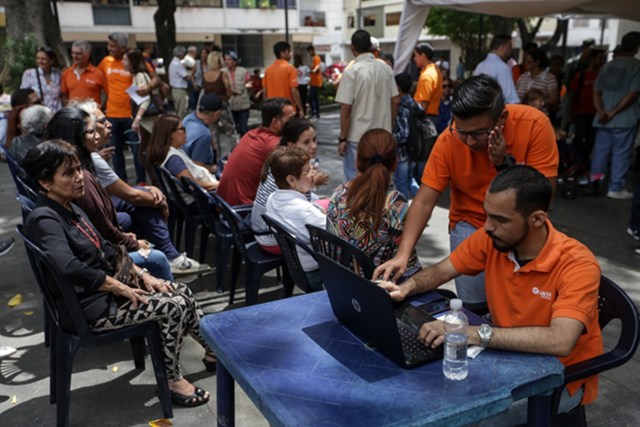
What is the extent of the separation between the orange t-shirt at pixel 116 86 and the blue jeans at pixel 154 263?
15.1 feet

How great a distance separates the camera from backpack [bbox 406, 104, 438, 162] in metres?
6.18

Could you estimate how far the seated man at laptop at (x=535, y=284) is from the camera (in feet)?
5.99

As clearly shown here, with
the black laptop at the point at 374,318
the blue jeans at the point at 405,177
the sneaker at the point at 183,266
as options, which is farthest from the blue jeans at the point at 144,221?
the blue jeans at the point at 405,177

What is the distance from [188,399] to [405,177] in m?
3.94

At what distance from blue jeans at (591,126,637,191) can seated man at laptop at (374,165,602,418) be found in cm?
561

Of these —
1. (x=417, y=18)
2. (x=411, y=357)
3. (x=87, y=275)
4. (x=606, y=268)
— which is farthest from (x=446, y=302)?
(x=417, y=18)

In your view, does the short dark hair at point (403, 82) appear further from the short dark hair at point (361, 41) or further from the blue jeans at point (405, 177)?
the blue jeans at point (405, 177)

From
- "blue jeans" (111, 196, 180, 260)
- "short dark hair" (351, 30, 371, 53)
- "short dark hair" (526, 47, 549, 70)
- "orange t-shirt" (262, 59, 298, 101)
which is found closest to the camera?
"blue jeans" (111, 196, 180, 260)

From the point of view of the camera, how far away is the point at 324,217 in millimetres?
3477

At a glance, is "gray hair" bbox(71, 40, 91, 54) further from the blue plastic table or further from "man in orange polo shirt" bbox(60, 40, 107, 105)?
the blue plastic table

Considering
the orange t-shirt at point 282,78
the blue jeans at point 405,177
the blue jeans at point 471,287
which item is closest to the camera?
the blue jeans at point 471,287

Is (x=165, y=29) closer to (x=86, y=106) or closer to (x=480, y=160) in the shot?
(x=86, y=106)

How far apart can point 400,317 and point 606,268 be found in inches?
137

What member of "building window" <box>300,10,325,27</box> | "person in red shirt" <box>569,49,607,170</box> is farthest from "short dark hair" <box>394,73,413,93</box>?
"building window" <box>300,10,325,27</box>
